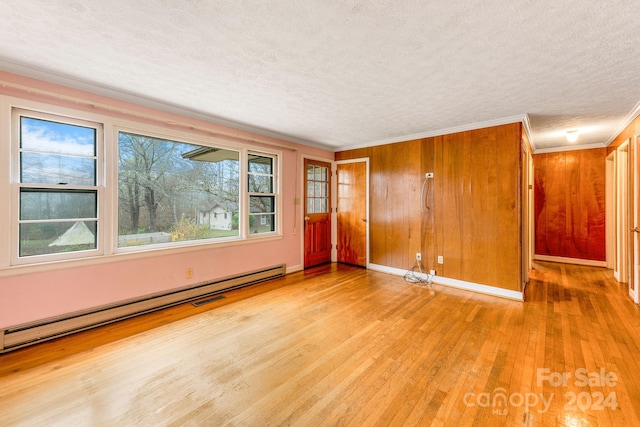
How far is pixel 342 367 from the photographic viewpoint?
2.07 metres

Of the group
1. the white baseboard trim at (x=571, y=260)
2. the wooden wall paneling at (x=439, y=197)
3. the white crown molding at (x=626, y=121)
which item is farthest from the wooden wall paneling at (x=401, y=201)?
the white baseboard trim at (x=571, y=260)

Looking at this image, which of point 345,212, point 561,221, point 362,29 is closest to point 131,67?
point 362,29

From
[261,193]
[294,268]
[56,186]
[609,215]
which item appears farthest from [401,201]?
A: [56,186]

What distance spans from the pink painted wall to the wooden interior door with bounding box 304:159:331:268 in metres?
0.87

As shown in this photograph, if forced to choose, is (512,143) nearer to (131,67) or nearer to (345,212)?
(345,212)

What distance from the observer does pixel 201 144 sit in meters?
3.62

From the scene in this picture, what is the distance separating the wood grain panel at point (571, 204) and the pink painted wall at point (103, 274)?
18.5 ft

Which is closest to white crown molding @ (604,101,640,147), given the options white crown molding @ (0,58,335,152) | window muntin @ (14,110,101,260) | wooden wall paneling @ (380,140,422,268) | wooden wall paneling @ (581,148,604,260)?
wooden wall paneling @ (581,148,604,260)

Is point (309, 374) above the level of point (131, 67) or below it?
below

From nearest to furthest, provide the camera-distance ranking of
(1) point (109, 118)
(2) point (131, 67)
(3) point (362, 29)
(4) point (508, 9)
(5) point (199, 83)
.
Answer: (4) point (508, 9) < (3) point (362, 29) < (2) point (131, 67) < (5) point (199, 83) < (1) point (109, 118)

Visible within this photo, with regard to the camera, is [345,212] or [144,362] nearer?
[144,362]

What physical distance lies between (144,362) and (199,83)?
2479 millimetres

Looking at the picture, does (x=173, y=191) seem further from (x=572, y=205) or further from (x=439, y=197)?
(x=572, y=205)

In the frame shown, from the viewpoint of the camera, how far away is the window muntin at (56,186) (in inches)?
95.7
